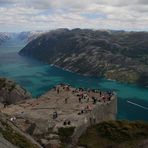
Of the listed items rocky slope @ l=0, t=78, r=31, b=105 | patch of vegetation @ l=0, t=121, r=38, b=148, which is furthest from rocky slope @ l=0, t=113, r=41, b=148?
rocky slope @ l=0, t=78, r=31, b=105

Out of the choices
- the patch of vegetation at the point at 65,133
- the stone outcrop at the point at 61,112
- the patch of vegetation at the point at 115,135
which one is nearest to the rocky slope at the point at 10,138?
the stone outcrop at the point at 61,112

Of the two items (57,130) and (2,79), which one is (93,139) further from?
(2,79)

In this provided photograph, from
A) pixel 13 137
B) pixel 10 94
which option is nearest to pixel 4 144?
pixel 13 137

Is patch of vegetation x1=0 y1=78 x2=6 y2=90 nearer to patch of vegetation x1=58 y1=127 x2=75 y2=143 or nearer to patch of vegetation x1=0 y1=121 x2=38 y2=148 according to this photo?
patch of vegetation x1=58 y1=127 x2=75 y2=143

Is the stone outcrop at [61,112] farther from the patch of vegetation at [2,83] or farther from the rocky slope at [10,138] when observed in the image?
the patch of vegetation at [2,83]

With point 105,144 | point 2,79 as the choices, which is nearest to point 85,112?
point 105,144

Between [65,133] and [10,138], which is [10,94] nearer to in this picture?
[65,133]
